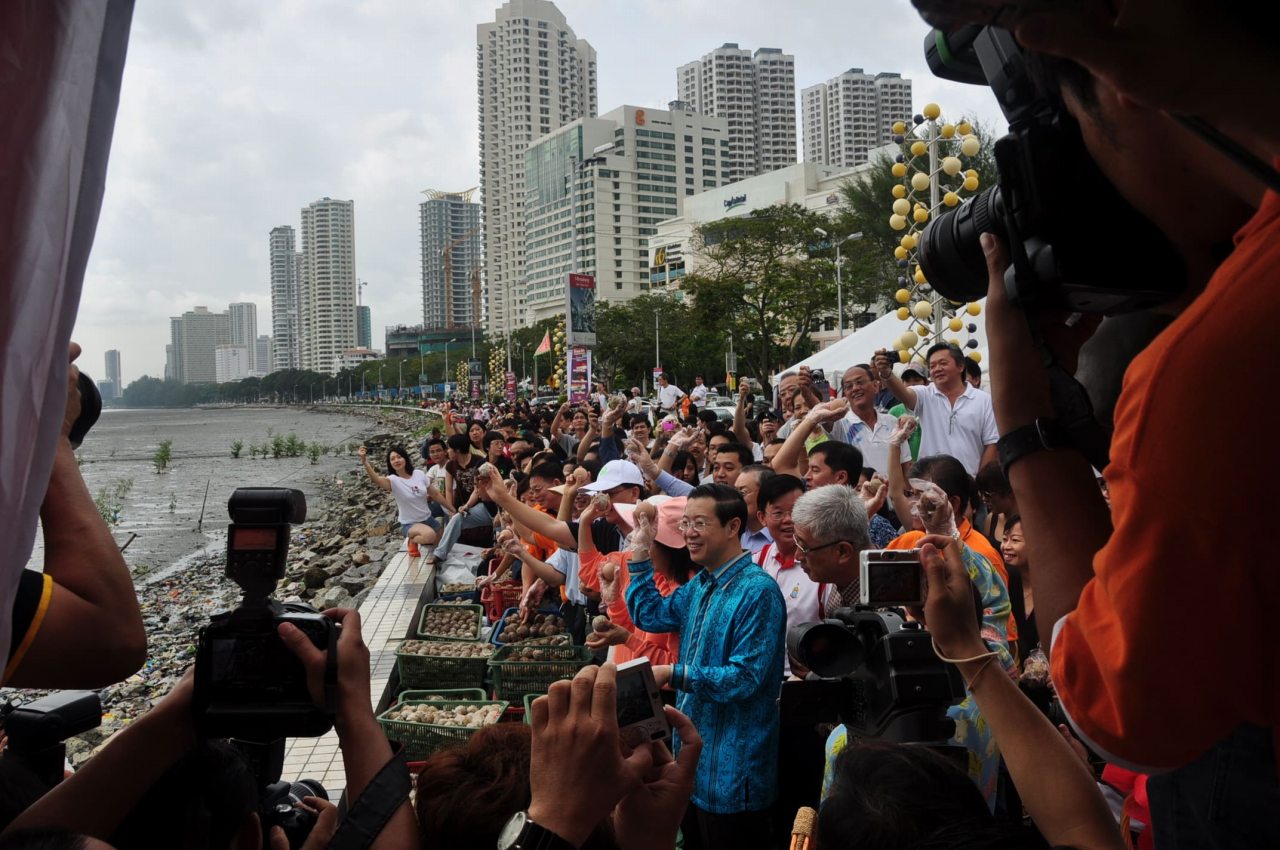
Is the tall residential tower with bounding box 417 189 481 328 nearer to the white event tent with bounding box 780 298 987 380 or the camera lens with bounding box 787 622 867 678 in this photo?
the white event tent with bounding box 780 298 987 380

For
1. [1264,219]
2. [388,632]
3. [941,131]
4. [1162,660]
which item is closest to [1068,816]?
[1162,660]

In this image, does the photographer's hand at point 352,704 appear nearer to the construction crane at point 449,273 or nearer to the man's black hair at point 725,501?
the man's black hair at point 725,501

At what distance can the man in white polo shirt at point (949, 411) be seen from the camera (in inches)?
252

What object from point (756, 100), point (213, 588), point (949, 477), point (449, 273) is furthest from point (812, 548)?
point (449, 273)

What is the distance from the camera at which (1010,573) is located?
4.11 m

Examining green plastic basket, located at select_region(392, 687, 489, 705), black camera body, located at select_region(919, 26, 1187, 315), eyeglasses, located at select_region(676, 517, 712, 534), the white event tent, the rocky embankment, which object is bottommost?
the rocky embankment

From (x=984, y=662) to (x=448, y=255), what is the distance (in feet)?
563

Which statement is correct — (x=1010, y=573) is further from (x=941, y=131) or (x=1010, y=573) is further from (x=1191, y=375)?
(x=941, y=131)

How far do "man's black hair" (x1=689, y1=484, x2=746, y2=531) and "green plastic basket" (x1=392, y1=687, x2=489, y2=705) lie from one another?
Answer: 249 centimetres

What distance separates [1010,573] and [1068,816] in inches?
107

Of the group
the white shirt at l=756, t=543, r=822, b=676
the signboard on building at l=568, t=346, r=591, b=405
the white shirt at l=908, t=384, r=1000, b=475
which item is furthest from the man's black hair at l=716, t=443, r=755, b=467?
the signboard on building at l=568, t=346, r=591, b=405

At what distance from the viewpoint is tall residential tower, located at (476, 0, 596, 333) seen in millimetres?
133250

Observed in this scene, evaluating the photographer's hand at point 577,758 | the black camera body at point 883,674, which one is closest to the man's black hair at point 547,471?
the black camera body at point 883,674

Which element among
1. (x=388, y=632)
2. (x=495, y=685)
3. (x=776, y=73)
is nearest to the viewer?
(x=495, y=685)
